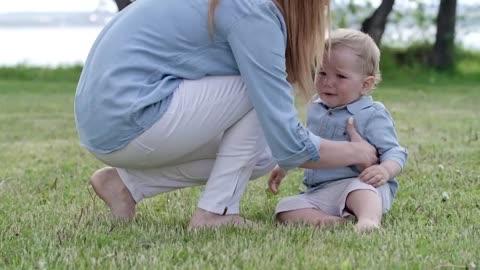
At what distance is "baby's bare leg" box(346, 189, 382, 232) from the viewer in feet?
11.1

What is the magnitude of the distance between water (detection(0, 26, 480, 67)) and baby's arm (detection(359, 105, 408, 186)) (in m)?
11.6

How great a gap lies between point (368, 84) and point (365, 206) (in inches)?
19.8

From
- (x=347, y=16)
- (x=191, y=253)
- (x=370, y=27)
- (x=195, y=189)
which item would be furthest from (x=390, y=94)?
(x=191, y=253)

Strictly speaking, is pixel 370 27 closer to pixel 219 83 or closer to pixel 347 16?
pixel 347 16

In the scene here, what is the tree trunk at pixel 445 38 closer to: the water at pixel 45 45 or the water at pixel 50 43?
the water at pixel 50 43

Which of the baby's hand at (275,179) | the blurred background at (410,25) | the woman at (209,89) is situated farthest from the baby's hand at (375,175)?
the blurred background at (410,25)

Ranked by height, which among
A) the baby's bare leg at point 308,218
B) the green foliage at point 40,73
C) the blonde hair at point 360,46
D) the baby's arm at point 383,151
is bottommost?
the green foliage at point 40,73

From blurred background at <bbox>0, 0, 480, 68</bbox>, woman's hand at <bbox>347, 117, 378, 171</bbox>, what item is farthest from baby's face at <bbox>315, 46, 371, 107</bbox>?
blurred background at <bbox>0, 0, 480, 68</bbox>

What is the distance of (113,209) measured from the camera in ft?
11.8

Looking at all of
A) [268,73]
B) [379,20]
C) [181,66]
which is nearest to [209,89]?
[181,66]

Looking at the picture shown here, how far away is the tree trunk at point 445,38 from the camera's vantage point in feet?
50.9

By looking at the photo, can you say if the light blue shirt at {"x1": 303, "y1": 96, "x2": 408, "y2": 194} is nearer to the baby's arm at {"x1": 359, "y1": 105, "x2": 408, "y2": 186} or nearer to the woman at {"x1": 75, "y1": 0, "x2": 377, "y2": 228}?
the baby's arm at {"x1": 359, "y1": 105, "x2": 408, "y2": 186}

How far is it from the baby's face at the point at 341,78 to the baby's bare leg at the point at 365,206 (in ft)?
1.24

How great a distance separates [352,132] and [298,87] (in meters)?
0.30
